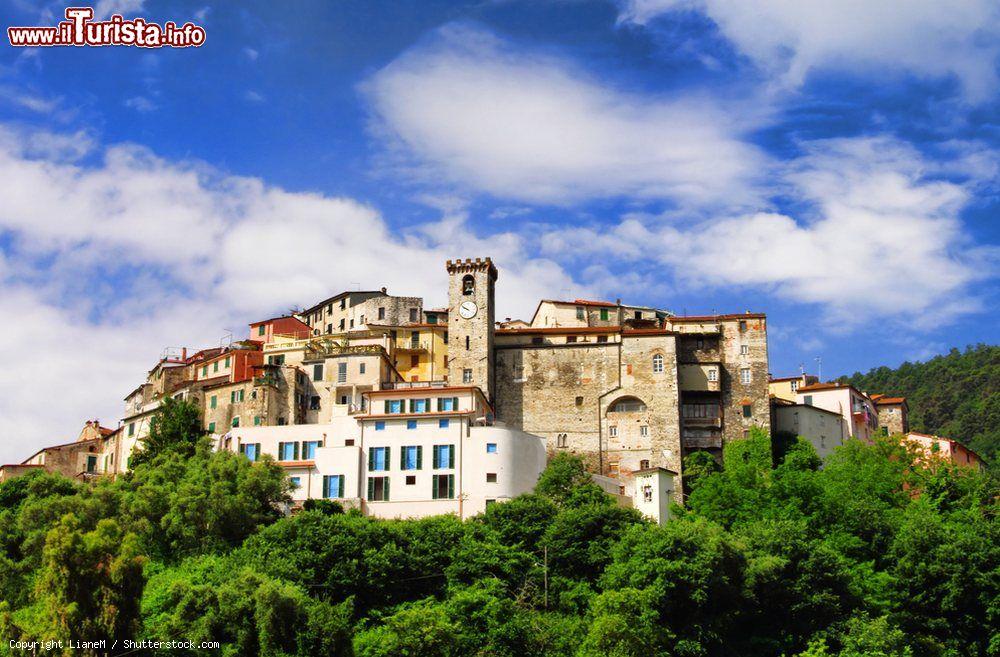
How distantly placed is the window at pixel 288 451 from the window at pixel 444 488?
8.96m

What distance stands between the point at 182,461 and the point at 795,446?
1548 inches

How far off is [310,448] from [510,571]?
56.1 feet

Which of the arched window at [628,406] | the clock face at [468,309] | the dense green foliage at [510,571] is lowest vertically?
the dense green foliage at [510,571]

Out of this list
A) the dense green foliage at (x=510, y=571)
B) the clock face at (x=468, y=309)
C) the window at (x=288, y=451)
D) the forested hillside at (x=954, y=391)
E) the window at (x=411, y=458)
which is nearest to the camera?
the dense green foliage at (x=510, y=571)

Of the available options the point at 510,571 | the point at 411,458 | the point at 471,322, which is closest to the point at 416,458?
the point at 411,458

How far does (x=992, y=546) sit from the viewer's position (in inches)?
2317

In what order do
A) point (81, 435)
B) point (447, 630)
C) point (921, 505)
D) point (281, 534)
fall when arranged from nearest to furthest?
point (447, 630)
point (281, 534)
point (921, 505)
point (81, 435)

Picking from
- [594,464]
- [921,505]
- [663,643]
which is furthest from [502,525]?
[921,505]

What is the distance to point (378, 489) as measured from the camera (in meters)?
66.7

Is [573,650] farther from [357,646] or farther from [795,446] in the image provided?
[795,446]

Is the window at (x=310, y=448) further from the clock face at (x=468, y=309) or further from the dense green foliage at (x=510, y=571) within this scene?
the clock face at (x=468, y=309)

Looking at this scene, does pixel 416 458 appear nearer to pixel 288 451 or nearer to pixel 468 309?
pixel 288 451

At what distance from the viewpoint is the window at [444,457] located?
66438 mm

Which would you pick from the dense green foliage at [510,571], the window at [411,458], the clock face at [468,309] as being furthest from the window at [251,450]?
the clock face at [468,309]
